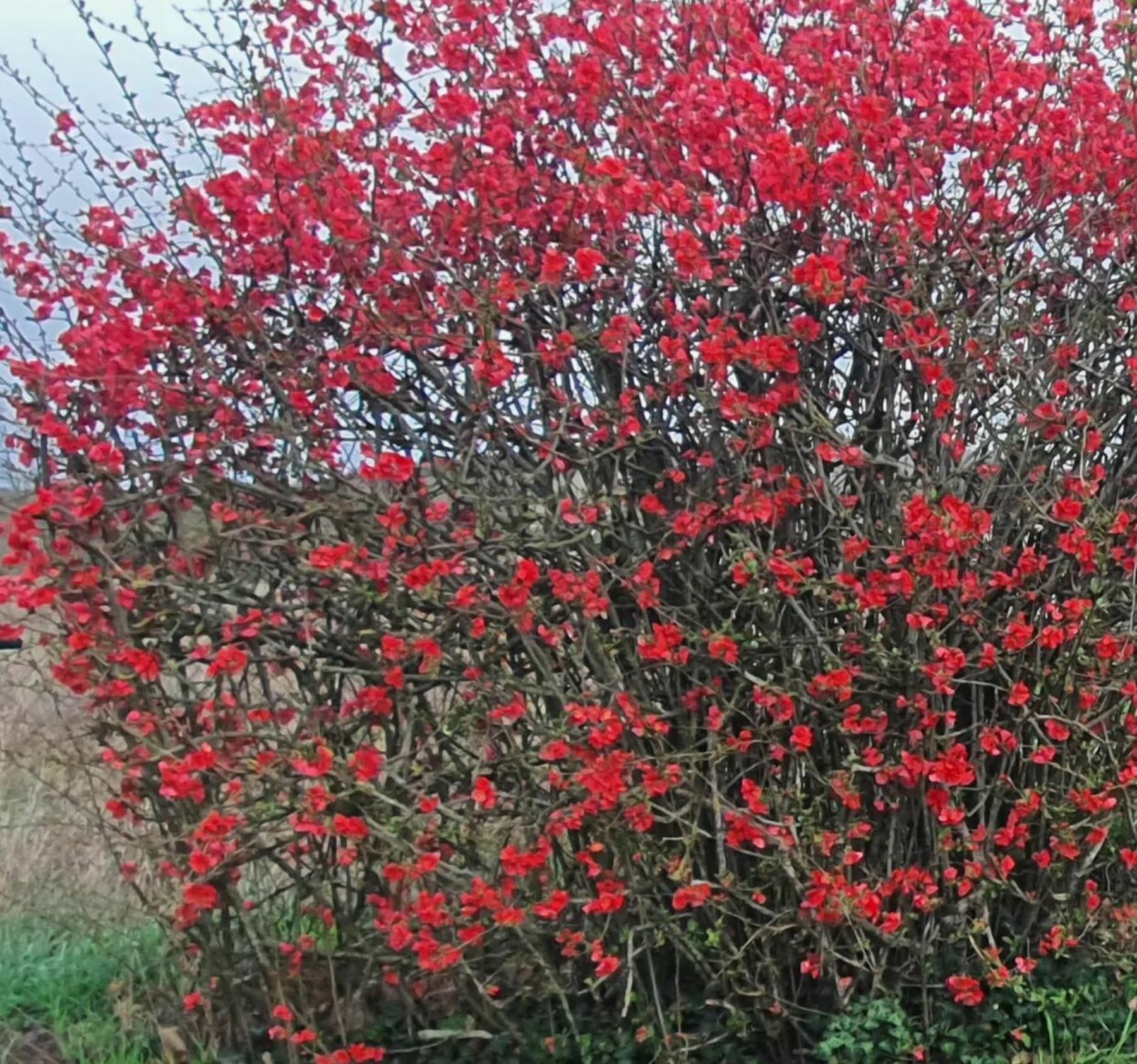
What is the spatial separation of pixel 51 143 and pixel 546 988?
2251 millimetres

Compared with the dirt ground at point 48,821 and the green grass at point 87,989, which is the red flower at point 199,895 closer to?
the dirt ground at point 48,821

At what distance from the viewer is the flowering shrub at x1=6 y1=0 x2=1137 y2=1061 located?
2.88 m

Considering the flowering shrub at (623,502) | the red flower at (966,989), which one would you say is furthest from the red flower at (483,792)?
the red flower at (966,989)

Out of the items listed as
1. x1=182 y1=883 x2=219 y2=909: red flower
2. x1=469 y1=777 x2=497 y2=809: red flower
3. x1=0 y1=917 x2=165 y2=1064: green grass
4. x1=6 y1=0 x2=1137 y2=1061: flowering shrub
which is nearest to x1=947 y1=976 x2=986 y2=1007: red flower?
x1=6 y1=0 x2=1137 y2=1061: flowering shrub

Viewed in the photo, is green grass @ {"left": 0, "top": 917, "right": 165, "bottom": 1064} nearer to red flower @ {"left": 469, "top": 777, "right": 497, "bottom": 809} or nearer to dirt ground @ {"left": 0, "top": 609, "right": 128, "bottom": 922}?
dirt ground @ {"left": 0, "top": 609, "right": 128, "bottom": 922}

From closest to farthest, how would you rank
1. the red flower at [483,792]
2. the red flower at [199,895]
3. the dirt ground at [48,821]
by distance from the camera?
1. the red flower at [483,792]
2. the red flower at [199,895]
3. the dirt ground at [48,821]

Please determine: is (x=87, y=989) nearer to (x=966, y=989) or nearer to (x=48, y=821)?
(x=48, y=821)

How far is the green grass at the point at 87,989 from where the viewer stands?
135 inches

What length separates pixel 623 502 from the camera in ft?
9.90

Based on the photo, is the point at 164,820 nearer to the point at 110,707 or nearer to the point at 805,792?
the point at 110,707

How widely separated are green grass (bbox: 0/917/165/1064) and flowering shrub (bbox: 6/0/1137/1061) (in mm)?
543

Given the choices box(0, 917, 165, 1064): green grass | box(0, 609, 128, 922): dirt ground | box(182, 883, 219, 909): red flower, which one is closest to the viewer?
box(182, 883, 219, 909): red flower

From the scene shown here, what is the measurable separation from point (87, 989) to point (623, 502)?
2.11 m

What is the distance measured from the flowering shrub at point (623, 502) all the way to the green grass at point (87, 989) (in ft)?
1.78
